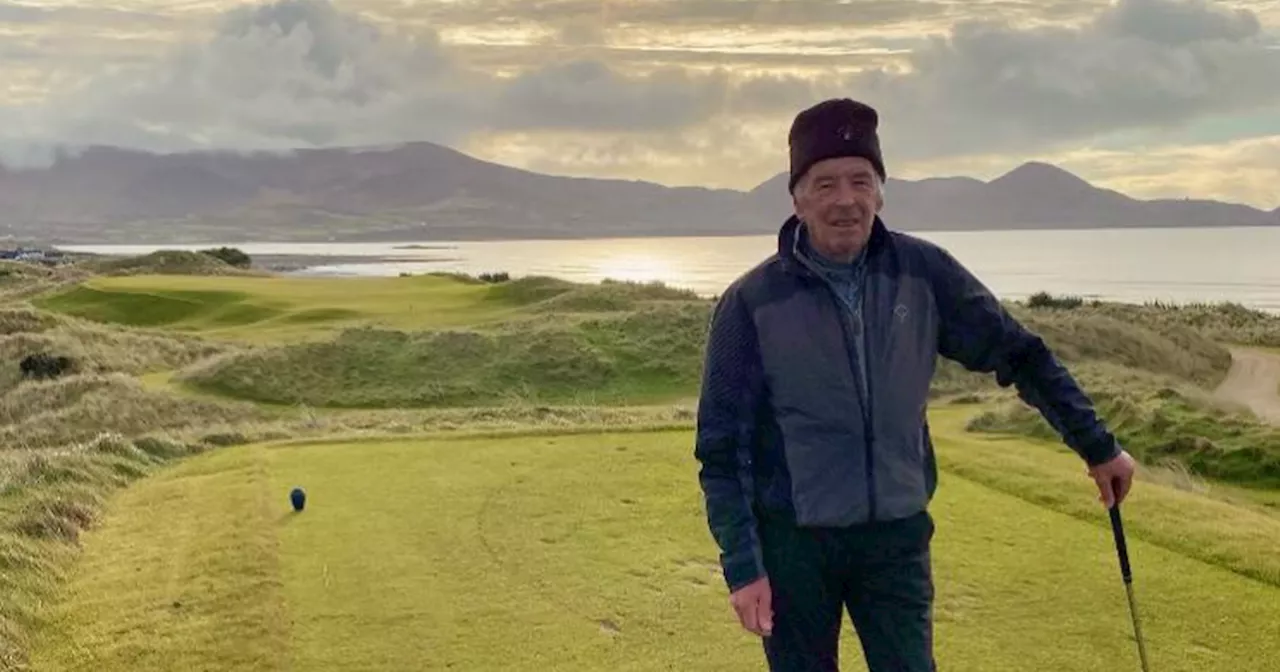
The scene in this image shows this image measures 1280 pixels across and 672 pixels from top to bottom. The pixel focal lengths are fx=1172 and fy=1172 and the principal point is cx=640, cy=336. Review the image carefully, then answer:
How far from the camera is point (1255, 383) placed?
30.0 metres

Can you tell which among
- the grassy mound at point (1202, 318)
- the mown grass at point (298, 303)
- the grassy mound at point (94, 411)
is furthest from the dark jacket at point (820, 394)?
the grassy mound at point (1202, 318)

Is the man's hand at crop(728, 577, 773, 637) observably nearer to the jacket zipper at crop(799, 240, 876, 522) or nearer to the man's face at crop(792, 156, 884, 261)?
the jacket zipper at crop(799, 240, 876, 522)

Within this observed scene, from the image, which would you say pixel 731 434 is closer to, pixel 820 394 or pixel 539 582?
pixel 820 394

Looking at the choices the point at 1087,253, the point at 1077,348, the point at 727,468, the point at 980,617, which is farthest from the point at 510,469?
the point at 1087,253

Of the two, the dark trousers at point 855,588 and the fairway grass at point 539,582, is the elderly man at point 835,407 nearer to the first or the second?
the dark trousers at point 855,588

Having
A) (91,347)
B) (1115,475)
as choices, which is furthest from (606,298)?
(1115,475)

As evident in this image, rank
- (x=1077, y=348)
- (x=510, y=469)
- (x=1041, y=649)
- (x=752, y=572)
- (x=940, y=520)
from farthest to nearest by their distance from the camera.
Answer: (x=1077, y=348)
(x=510, y=469)
(x=940, y=520)
(x=1041, y=649)
(x=752, y=572)

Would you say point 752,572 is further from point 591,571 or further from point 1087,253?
point 1087,253

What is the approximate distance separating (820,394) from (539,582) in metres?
3.80

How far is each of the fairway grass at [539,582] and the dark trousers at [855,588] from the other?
1994 millimetres

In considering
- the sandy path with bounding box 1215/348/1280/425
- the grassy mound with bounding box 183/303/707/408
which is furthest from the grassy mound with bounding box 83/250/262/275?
the sandy path with bounding box 1215/348/1280/425

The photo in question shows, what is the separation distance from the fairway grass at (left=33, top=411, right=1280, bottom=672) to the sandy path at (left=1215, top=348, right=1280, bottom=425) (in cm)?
1700

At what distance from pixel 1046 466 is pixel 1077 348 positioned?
852 inches

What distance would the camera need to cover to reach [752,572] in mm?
3260
